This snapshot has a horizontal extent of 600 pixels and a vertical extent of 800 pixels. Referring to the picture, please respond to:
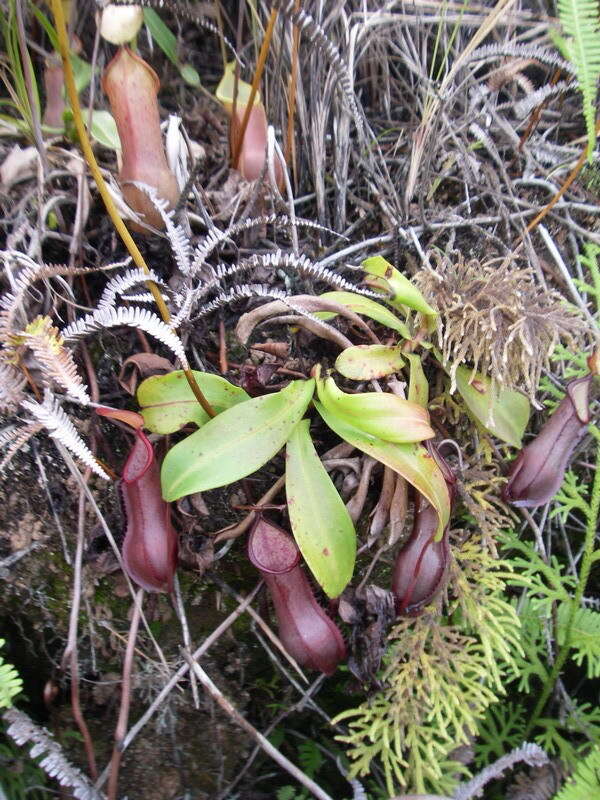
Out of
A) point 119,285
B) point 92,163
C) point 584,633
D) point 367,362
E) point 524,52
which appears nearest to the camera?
point 92,163

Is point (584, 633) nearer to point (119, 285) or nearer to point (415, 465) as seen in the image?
point (415, 465)

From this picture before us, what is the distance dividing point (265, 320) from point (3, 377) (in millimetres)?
447

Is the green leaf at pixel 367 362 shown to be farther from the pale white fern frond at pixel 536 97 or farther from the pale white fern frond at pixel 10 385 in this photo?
the pale white fern frond at pixel 536 97

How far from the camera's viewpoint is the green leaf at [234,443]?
88cm

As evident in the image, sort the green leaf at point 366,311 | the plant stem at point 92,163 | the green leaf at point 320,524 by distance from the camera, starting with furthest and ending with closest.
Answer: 1. the green leaf at point 366,311
2. the green leaf at point 320,524
3. the plant stem at point 92,163

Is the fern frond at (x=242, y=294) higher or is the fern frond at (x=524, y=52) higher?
the fern frond at (x=524, y=52)

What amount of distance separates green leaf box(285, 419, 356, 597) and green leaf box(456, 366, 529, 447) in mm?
290

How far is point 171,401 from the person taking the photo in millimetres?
946

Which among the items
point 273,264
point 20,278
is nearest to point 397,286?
point 273,264

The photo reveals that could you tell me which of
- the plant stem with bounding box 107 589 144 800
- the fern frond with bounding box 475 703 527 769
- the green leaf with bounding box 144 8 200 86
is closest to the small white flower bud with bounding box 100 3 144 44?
the green leaf with bounding box 144 8 200 86

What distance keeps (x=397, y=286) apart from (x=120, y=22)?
0.64 metres

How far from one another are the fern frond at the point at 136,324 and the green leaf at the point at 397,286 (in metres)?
0.36

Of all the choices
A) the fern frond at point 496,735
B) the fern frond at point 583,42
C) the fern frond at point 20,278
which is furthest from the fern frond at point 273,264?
the fern frond at point 496,735

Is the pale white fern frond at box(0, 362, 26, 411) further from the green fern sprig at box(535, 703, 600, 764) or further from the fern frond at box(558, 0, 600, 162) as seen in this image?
the green fern sprig at box(535, 703, 600, 764)
